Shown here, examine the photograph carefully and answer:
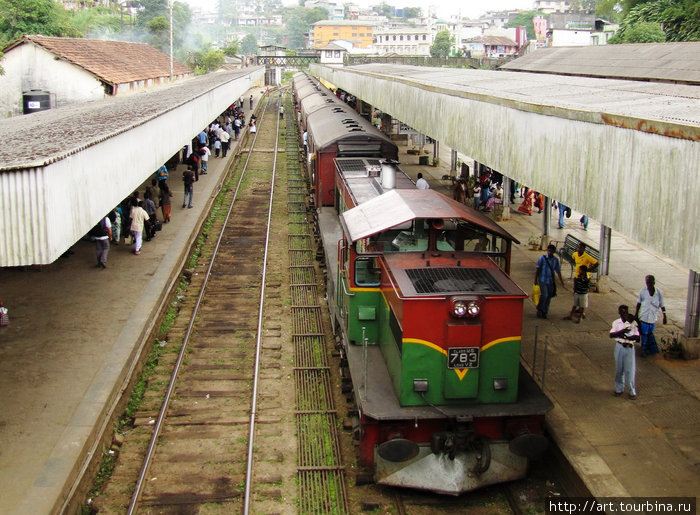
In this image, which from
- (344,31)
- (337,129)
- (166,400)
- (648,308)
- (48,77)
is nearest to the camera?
(166,400)

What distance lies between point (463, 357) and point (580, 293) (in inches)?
215

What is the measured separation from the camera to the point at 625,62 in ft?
71.4

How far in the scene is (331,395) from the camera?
34.1 ft

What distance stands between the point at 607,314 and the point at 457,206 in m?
5.50

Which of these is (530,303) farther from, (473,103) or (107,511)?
(107,511)

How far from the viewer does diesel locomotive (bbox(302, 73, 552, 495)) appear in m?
7.47

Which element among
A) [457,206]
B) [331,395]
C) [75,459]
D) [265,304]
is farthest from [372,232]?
[265,304]

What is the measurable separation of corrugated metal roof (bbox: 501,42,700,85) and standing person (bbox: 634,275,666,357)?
26.3ft

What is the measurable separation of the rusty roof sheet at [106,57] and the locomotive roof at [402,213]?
20.3 metres

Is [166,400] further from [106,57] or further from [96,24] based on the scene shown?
[96,24]

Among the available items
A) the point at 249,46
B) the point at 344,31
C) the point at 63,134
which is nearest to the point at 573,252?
the point at 63,134

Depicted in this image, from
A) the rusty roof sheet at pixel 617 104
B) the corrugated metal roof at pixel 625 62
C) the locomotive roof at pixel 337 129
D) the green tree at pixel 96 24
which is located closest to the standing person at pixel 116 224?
the locomotive roof at pixel 337 129

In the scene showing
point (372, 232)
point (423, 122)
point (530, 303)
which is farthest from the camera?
point (423, 122)

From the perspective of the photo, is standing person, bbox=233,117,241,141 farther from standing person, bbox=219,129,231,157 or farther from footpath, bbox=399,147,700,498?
footpath, bbox=399,147,700,498
